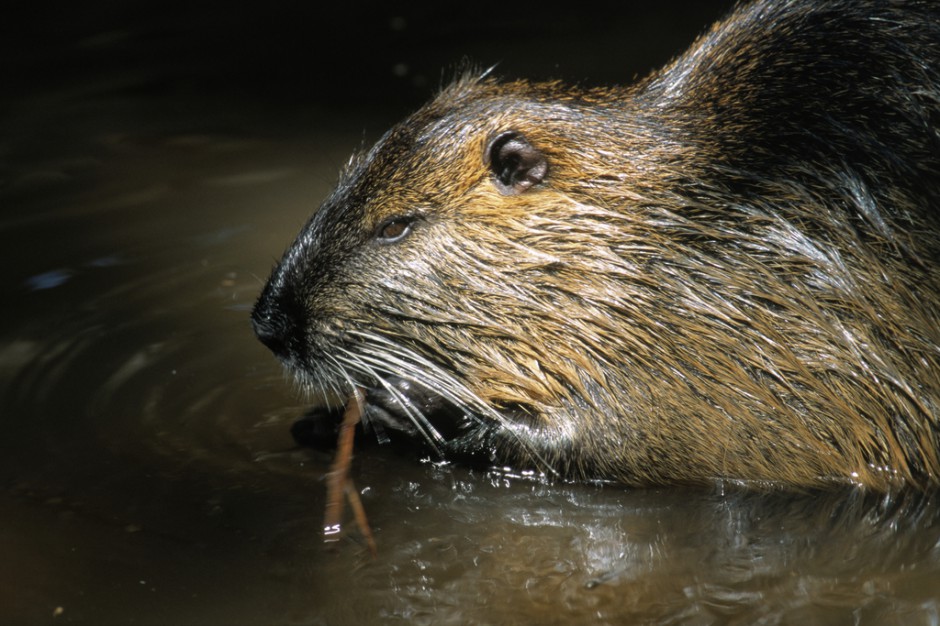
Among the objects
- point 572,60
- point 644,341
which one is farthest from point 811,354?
point 572,60

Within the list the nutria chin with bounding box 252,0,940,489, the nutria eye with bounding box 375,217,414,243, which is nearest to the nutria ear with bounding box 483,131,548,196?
the nutria chin with bounding box 252,0,940,489

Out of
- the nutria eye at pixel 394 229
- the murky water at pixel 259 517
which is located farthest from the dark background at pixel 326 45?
the nutria eye at pixel 394 229

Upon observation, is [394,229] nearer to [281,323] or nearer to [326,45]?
[281,323]

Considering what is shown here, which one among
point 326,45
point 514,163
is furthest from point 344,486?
point 326,45

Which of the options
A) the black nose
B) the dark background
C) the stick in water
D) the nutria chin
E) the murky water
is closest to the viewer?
the murky water

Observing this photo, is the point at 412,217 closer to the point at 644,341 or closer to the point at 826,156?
the point at 644,341

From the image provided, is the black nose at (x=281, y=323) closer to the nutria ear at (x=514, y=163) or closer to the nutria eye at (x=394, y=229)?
the nutria eye at (x=394, y=229)

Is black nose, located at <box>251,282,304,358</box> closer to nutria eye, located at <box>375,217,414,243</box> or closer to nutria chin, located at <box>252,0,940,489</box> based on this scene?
nutria chin, located at <box>252,0,940,489</box>
